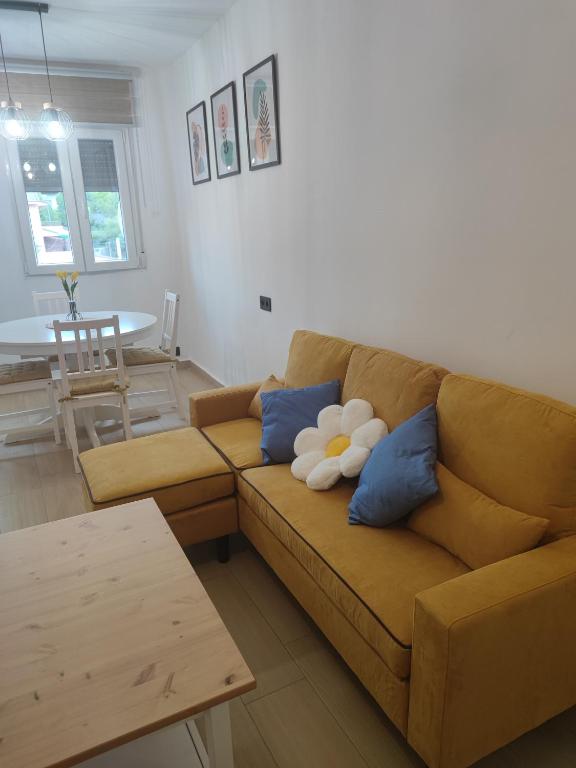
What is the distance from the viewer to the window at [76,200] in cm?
476

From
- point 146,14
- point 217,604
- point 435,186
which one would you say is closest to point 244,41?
point 146,14

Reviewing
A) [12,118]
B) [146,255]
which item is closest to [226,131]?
[12,118]

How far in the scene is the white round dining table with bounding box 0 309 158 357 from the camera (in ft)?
10.5

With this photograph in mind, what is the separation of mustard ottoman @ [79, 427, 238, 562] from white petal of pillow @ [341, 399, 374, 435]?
55cm

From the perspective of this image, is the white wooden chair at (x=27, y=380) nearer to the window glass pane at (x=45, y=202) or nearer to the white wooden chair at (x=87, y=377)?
the white wooden chair at (x=87, y=377)

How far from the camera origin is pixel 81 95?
462 centimetres

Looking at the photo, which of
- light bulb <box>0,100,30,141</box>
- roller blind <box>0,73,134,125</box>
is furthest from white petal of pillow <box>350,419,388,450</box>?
roller blind <box>0,73,134,125</box>

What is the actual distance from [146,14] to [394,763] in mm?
4181

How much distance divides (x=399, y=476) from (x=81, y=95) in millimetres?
4552

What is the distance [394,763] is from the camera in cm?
146

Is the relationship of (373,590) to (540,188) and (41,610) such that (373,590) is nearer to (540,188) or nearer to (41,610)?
(41,610)

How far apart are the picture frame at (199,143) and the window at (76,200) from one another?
0.88 metres

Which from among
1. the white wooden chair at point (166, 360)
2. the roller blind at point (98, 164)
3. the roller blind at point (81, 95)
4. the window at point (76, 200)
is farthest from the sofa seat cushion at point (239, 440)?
the roller blind at point (81, 95)

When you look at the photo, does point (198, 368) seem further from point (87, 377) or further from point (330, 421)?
point (330, 421)
